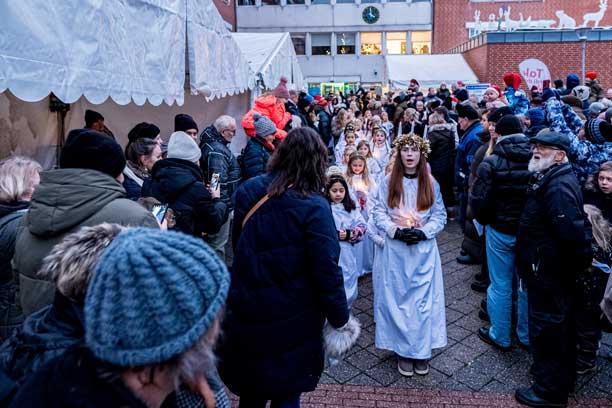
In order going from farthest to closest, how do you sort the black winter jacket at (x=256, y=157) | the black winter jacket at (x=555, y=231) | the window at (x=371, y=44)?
the window at (x=371, y=44), the black winter jacket at (x=256, y=157), the black winter jacket at (x=555, y=231)

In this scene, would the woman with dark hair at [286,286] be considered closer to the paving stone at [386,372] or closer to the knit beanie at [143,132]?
the paving stone at [386,372]

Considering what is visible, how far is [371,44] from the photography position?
40.1 meters

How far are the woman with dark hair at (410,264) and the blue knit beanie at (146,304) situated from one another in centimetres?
326

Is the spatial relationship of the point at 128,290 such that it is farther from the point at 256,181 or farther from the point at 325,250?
the point at 256,181

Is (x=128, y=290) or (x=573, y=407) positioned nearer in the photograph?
(x=128, y=290)

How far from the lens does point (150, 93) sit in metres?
4.80

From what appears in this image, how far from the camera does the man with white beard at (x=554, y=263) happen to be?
3.57m

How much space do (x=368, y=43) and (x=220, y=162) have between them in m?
36.8

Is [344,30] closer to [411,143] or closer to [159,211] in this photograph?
[411,143]

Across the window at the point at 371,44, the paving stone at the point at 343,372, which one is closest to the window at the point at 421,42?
the window at the point at 371,44

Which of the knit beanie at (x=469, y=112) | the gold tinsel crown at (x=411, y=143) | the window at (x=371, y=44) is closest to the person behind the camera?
the gold tinsel crown at (x=411, y=143)

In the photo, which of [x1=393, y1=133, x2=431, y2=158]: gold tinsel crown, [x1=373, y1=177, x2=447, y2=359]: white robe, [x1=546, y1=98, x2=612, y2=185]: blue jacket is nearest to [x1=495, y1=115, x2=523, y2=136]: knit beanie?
[x1=546, y1=98, x2=612, y2=185]: blue jacket

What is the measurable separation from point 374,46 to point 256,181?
39594 millimetres

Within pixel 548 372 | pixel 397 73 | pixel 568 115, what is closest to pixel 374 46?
pixel 397 73
